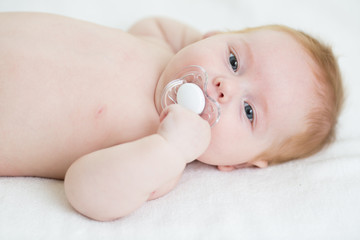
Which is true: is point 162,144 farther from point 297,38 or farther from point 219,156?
point 297,38

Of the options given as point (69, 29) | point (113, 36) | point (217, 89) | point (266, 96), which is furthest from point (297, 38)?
point (69, 29)

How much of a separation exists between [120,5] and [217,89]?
1.15 metres

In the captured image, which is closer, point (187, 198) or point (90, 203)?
point (90, 203)

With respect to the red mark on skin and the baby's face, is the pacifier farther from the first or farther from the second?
the red mark on skin

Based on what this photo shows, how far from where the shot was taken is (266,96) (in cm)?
151

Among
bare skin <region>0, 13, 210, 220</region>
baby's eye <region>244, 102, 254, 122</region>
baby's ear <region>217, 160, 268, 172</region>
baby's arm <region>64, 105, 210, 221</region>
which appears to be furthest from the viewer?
baby's ear <region>217, 160, 268, 172</region>

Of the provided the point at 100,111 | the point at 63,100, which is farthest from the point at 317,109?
the point at 63,100

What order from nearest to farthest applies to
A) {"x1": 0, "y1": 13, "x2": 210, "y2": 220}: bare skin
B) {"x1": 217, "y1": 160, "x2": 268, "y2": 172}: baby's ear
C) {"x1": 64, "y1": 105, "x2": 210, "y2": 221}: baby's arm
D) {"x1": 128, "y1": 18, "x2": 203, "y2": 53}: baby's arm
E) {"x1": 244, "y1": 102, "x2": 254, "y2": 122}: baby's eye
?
{"x1": 64, "y1": 105, "x2": 210, "y2": 221}: baby's arm, {"x1": 0, "y1": 13, "x2": 210, "y2": 220}: bare skin, {"x1": 244, "y1": 102, "x2": 254, "y2": 122}: baby's eye, {"x1": 217, "y1": 160, "x2": 268, "y2": 172}: baby's ear, {"x1": 128, "y1": 18, "x2": 203, "y2": 53}: baby's arm

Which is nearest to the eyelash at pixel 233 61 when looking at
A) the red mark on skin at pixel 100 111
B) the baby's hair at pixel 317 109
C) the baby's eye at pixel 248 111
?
the baby's eye at pixel 248 111

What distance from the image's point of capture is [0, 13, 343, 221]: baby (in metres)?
1.30

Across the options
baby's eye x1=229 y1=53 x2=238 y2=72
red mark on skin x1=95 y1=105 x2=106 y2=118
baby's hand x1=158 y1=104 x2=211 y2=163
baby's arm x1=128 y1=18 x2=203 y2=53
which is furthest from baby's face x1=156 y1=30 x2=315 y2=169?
baby's arm x1=128 y1=18 x2=203 y2=53

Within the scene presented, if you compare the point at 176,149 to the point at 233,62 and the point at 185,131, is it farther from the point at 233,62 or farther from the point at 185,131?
the point at 233,62

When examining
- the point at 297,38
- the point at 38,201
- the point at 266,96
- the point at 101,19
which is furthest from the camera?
the point at 101,19

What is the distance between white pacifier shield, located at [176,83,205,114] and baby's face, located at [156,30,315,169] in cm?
6
